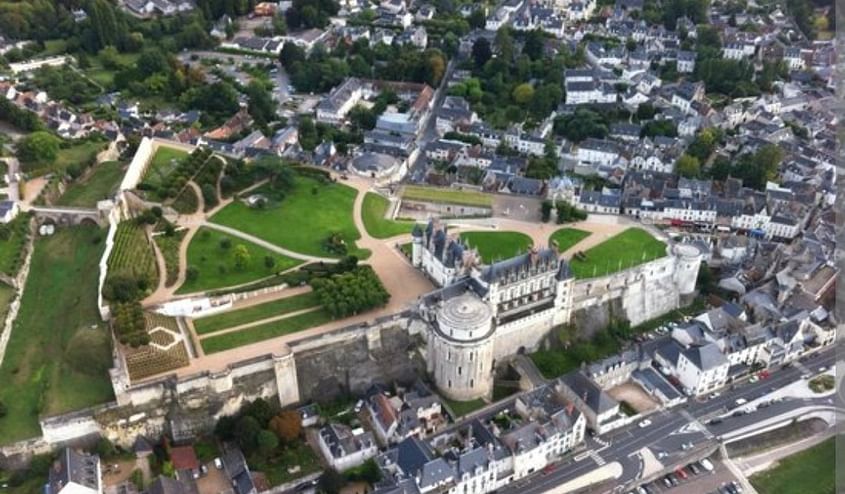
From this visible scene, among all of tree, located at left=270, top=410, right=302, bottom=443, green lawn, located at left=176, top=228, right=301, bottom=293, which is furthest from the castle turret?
tree, located at left=270, top=410, right=302, bottom=443

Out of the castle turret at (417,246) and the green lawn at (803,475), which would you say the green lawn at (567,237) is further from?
the green lawn at (803,475)

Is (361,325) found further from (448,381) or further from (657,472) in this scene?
(657,472)

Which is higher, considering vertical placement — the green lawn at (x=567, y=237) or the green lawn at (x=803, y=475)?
the green lawn at (x=567, y=237)

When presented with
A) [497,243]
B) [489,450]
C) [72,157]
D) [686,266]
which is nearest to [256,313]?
[489,450]

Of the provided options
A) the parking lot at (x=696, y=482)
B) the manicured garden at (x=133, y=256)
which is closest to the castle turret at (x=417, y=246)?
the manicured garden at (x=133, y=256)

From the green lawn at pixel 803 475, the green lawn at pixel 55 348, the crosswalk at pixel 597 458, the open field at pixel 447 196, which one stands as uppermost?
the open field at pixel 447 196

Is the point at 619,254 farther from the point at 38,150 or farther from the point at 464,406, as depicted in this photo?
the point at 38,150
